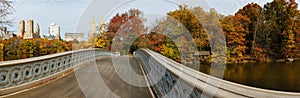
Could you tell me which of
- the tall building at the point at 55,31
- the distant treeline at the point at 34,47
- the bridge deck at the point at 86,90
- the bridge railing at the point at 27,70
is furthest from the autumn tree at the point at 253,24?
the tall building at the point at 55,31

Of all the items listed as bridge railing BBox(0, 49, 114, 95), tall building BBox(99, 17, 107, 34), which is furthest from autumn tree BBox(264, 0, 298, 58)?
bridge railing BBox(0, 49, 114, 95)

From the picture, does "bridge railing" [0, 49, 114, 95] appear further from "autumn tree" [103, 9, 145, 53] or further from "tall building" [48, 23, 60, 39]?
"tall building" [48, 23, 60, 39]

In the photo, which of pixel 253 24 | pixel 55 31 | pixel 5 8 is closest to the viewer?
pixel 5 8

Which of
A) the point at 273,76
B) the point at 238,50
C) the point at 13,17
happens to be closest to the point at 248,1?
the point at 238,50

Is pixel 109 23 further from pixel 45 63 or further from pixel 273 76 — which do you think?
pixel 45 63

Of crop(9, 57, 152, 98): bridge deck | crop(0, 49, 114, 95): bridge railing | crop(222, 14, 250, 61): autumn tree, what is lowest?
crop(9, 57, 152, 98): bridge deck

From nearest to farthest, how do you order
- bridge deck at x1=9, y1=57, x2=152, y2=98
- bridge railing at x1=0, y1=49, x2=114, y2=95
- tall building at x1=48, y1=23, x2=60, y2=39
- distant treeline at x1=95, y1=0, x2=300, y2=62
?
→ bridge deck at x1=9, y1=57, x2=152, y2=98 < bridge railing at x1=0, y1=49, x2=114, y2=95 < distant treeline at x1=95, y1=0, x2=300, y2=62 < tall building at x1=48, y1=23, x2=60, y2=39

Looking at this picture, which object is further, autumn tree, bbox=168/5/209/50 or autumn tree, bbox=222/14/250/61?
autumn tree, bbox=222/14/250/61

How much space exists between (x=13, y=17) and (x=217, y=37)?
721 inches

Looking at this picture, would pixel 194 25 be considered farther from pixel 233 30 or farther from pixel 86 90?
pixel 86 90

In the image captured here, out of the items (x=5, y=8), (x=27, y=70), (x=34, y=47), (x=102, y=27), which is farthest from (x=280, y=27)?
(x=34, y=47)

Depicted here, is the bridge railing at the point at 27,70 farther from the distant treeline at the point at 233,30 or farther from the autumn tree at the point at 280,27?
the autumn tree at the point at 280,27

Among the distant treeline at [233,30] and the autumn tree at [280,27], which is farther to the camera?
the autumn tree at [280,27]

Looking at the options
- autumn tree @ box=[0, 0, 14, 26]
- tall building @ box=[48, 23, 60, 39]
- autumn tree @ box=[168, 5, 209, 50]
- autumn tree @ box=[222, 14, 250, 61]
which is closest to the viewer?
autumn tree @ box=[0, 0, 14, 26]
